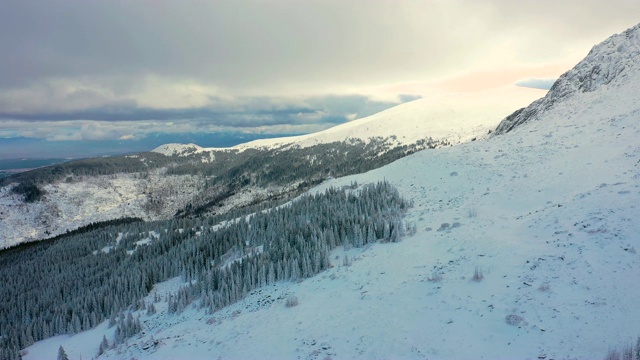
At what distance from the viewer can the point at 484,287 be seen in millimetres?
16984

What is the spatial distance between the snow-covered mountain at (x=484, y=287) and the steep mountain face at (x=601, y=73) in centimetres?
1510

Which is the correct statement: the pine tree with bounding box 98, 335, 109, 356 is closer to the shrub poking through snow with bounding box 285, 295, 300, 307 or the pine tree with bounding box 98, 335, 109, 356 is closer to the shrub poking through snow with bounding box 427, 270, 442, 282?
the shrub poking through snow with bounding box 285, 295, 300, 307

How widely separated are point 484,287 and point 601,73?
187 feet

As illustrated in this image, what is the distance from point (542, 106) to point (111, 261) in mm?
97079

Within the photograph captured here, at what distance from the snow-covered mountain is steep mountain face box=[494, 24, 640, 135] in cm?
1510

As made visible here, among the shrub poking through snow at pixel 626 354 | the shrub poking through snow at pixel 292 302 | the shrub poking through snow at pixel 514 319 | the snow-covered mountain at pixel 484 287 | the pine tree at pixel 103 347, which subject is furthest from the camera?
the pine tree at pixel 103 347

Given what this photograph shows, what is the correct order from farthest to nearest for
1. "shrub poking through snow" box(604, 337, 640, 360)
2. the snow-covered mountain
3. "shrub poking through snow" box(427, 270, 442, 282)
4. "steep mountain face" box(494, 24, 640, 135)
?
"steep mountain face" box(494, 24, 640, 135)
"shrub poking through snow" box(427, 270, 442, 282)
the snow-covered mountain
"shrub poking through snow" box(604, 337, 640, 360)

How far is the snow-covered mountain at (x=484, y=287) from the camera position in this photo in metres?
13.2

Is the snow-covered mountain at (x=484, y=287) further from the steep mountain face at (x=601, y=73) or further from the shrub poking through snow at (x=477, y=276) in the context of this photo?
the steep mountain face at (x=601, y=73)

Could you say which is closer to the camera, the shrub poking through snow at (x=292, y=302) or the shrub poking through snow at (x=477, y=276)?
the shrub poking through snow at (x=477, y=276)

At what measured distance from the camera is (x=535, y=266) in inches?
677

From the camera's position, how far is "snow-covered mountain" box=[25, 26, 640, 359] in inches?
521

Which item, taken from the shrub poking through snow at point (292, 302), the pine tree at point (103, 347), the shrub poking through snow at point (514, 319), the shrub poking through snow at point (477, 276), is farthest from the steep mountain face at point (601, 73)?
the pine tree at point (103, 347)

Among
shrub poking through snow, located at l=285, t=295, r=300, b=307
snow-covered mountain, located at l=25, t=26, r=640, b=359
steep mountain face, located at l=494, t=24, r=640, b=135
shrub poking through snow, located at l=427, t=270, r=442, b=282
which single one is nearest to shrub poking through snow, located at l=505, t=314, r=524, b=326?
snow-covered mountain, located at l=25, t=26, r=640, b=359
